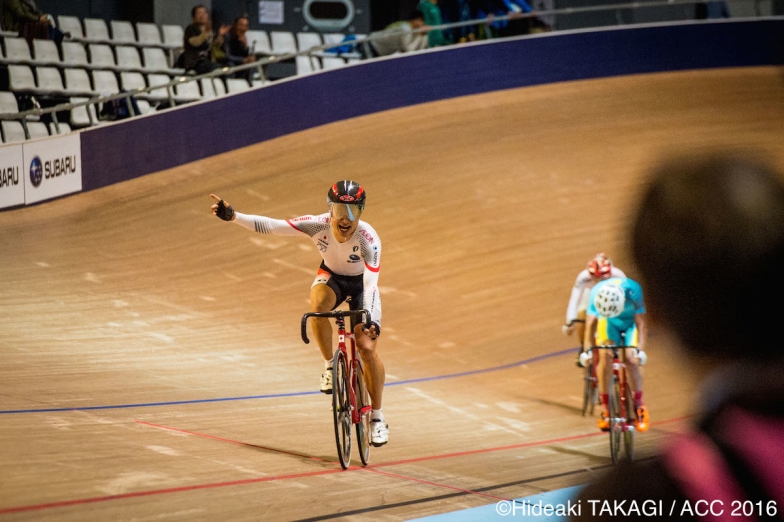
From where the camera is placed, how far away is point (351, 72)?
11.9 m

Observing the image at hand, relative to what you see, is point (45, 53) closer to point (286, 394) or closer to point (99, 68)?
point (99, 68)

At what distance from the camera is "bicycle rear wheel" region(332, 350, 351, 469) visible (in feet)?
14.5

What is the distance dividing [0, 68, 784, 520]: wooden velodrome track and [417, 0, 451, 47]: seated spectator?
91 cm

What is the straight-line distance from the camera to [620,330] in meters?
5.84

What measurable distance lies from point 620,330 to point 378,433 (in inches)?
76.5

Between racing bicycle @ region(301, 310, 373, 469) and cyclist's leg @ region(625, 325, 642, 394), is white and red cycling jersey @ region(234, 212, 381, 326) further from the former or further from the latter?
cyclist's leg @ region(625, 325, 642, 394)

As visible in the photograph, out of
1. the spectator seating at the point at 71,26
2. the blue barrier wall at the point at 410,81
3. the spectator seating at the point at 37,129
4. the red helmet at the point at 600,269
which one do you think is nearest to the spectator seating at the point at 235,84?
the blue barrier wall at the point at 410,81

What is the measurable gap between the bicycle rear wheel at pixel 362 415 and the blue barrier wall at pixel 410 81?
6847 mm

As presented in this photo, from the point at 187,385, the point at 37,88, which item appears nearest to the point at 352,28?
the point at 37,88

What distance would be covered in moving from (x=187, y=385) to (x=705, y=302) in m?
5.50

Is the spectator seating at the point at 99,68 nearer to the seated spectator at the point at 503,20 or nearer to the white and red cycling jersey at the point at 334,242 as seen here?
the seated spectator at the point at 503,20

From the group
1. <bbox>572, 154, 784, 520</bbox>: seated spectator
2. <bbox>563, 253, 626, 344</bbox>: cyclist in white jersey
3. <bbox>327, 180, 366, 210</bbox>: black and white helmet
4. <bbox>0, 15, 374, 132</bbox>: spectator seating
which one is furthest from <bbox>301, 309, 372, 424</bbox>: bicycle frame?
<bbox>0, 15, 374, 132</bbox>: spectator seating

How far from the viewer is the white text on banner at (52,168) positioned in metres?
10.2

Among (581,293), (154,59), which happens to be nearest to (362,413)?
(581,293)
